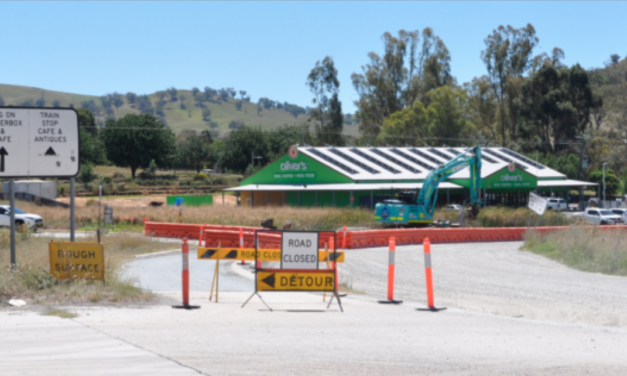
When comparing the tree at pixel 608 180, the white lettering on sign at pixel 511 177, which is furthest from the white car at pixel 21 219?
the tree at pixel 608 180

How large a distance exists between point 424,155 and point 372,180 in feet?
46.5

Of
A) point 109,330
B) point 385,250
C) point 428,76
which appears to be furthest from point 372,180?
point 109,330

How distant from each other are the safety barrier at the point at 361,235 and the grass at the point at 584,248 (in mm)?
2285

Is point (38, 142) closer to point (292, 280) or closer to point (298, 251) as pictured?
point (298, 251)

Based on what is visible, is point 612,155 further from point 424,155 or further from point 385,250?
point 385,250

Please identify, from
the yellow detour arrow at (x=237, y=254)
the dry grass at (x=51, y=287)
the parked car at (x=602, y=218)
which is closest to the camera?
the dry grass at (x=51, y=287)

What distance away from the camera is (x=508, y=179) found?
59250 millimetres

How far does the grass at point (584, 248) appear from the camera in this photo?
2173 cm

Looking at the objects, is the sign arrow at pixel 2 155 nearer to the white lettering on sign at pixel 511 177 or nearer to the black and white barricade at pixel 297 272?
the black and white barricade at pixel 297 272

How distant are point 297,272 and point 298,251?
16.8 inches

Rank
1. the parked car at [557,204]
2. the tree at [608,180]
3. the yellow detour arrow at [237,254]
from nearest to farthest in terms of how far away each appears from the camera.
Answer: the yellow detour arrow at [237,254] < the parked car at [557,204] < the tree at [608,180]

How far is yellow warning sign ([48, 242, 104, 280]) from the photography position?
1253 cm

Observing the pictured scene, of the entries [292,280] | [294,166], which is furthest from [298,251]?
[294,166]

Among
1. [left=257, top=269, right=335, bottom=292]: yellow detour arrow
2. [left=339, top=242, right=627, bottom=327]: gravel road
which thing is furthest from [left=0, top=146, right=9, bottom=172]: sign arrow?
[left=339, top=242, right=627, bottom=327]: gravel road
